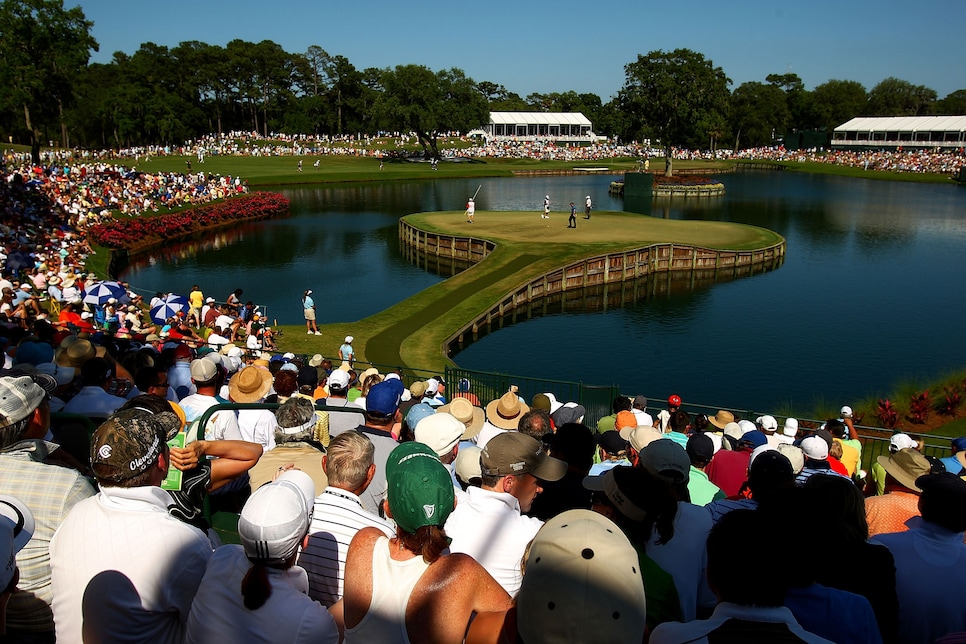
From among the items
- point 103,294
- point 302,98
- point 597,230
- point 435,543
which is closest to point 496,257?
point 597,230

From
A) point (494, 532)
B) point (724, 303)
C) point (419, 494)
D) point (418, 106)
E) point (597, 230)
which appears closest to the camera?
point (419, 494)

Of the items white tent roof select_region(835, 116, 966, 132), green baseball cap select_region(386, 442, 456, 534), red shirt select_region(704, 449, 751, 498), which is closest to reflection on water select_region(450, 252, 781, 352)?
red shirt select_region(704, 449, 751, 498)

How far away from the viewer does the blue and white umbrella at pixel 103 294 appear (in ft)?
66.5

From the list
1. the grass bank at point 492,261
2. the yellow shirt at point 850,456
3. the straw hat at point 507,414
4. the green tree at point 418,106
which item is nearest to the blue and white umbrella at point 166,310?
the grass bank at point 492,261

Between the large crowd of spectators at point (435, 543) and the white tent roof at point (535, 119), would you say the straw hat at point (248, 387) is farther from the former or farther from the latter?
the white tent roof at point (535, 119)

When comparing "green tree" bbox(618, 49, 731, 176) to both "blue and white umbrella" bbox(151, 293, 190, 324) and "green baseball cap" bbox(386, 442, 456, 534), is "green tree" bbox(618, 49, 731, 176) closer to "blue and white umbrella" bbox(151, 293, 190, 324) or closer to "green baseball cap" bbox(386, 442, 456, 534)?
"blue and white umbrella" bbox(151, 293, 190, 324)

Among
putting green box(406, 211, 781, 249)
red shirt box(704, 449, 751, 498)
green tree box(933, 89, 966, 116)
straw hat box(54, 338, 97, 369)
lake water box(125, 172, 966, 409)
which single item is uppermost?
green tree box(933, 89, 966, 116)

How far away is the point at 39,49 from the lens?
5647 cm

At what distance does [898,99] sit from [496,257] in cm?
15903

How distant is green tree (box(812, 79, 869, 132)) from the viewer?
467ft

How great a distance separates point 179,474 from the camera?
4.63 metres

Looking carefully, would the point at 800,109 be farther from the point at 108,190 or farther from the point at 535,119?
the point at 108,190

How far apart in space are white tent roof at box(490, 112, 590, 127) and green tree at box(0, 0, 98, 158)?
84.4 metres

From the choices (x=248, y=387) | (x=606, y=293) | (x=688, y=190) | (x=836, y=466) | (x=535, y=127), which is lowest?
(x=606, y=293)
